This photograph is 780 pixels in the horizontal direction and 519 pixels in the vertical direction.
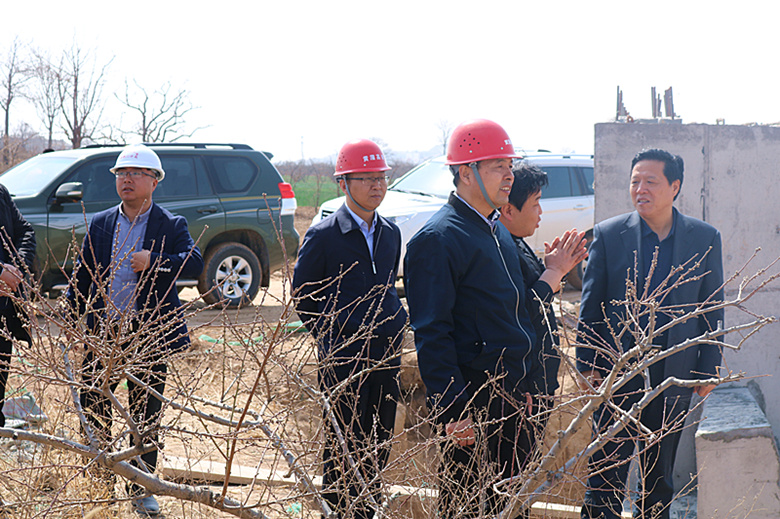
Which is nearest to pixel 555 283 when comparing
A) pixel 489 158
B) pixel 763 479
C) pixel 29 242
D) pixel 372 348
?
pixel 489 158

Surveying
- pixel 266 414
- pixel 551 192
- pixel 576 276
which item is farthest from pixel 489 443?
pixel 576 276

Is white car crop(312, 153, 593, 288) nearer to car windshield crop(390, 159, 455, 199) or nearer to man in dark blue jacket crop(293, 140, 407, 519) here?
car windshield crop(390, 159, 455, 199)

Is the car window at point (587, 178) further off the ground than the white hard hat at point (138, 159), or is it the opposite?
the white hard hat at point (138, 159)

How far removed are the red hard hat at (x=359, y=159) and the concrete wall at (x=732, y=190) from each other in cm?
226

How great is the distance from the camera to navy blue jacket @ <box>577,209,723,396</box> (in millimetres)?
3600

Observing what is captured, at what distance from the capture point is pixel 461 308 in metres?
2.86

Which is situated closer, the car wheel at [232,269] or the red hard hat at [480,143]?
the red hard hat at [480,143]

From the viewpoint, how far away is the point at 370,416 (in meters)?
3.58

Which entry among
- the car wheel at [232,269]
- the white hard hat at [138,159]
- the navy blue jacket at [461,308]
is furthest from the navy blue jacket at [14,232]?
the car wheel at [232,269]

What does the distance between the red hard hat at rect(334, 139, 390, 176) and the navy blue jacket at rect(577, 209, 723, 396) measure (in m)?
1.20

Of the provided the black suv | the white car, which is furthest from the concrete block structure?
the white car

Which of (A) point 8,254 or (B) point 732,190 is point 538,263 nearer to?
(A) point 8,254

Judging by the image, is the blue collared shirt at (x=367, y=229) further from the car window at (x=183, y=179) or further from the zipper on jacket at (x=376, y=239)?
the car window at (x=183, y=179)

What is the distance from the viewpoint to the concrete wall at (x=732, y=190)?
17.8 ft
